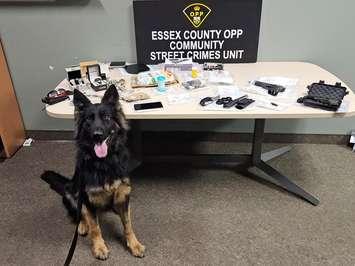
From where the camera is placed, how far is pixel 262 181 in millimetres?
2381

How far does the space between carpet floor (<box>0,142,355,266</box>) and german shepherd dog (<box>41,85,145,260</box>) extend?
29 centimetres

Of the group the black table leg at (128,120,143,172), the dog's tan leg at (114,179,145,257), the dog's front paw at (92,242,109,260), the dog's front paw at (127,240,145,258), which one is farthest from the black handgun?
the dog's front paw at (92,242,109,260)

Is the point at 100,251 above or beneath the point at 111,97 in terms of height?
beneath

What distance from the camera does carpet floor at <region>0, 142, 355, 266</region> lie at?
5.97 feet

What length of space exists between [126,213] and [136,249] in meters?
0.22

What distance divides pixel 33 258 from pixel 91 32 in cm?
159

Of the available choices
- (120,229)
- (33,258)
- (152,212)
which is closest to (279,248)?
(152,212)

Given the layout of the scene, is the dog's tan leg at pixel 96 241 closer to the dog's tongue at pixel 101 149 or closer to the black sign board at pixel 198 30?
the dog's tongue at pixel 101 149

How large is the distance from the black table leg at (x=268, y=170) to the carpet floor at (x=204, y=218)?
0.05 m

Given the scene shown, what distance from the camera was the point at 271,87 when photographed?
1.98 m

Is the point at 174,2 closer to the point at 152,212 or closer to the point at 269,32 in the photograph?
the point at 269,32

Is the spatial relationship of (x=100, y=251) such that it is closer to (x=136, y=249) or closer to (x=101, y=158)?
(x=136, y=249)

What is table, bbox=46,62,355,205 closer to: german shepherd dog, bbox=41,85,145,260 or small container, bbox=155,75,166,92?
small container, bbox=155,75,166,92

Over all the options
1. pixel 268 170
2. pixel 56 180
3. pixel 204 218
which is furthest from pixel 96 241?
pixel 268 170
